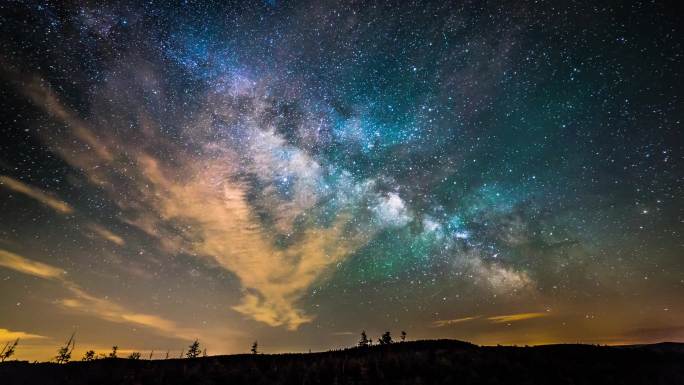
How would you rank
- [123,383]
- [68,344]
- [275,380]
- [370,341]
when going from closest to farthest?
[275,380] < [123,383] < [370,341] < [68,344]

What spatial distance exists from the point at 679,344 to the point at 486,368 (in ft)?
73.8

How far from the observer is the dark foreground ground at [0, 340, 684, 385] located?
19.6 meters

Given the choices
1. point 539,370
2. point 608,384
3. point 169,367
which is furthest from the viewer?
point 169,367

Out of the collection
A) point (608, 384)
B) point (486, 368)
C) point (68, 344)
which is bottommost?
point (608, 384)

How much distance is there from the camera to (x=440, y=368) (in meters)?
20.8

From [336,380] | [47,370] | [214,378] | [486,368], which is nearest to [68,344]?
[47,370]

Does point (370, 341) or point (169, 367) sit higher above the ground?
point (370, 341)

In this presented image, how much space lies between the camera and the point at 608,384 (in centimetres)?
1884

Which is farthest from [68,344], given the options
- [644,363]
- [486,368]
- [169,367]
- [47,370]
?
[644,363]

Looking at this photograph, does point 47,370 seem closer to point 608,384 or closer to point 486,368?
point 486,368

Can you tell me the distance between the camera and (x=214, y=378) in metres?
25.2

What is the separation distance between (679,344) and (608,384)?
1726 centimetres

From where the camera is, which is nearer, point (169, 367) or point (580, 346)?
point (580, 346)

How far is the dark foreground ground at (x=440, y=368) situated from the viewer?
64.3 ft
